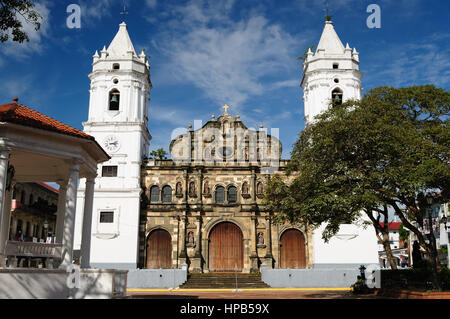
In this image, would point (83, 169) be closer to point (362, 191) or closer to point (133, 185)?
point (362, 191)

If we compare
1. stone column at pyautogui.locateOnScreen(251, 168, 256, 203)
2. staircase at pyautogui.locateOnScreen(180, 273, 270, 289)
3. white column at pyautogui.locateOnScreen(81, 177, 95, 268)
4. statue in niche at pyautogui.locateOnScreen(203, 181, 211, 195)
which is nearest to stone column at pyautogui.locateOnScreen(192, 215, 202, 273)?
staircase at pyautogui.locateOnScreen(180, 273, 270, 289)

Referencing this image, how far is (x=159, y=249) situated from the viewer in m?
34.0

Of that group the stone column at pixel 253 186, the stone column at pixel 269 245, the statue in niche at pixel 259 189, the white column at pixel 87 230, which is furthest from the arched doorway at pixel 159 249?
the white column at pixel 87 230

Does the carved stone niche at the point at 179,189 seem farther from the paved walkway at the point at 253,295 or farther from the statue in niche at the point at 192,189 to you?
the paved walkway at the point at 253,295

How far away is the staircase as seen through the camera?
28953 mm

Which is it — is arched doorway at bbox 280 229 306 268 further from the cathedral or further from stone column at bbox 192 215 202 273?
stone column at bbox 192 215 202 273

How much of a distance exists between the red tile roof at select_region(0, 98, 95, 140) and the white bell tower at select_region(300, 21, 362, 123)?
969 inches

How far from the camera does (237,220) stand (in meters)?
34.5

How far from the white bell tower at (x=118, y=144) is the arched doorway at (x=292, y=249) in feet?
→ 38.0

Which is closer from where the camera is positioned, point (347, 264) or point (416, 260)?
point (416, 260)

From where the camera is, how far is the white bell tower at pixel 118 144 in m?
32.8

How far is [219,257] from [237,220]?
10.7 feet
